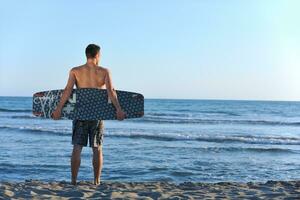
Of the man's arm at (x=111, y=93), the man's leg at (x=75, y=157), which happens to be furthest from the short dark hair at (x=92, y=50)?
the man's leg at (x=75, y=157)

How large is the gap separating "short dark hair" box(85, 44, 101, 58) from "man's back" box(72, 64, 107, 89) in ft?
0.42

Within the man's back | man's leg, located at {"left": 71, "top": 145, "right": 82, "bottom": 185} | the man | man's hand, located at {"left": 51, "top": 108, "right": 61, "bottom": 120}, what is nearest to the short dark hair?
the man

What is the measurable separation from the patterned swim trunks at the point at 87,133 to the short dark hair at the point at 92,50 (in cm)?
76

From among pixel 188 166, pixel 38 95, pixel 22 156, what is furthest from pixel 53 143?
pixel 38 95

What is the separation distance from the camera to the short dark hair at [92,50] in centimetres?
562

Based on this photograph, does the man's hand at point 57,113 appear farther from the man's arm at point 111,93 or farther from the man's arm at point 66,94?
the man's arm at point 111,93

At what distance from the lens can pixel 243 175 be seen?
941 centimetres

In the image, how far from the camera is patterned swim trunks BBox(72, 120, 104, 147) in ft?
18.4

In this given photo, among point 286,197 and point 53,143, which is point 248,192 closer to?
point 286,197

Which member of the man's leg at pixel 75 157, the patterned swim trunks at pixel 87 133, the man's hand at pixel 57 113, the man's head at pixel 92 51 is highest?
the man's head at pixel 92 51

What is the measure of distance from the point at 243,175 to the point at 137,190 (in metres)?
4.10

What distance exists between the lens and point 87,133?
5.65 m

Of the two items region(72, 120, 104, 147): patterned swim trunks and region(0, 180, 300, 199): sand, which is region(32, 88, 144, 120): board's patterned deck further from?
region(0, 180, 300, 199): sand

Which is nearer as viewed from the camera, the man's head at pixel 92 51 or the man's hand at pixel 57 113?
the man's head at pixel 92 51
